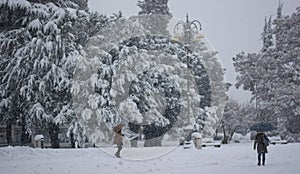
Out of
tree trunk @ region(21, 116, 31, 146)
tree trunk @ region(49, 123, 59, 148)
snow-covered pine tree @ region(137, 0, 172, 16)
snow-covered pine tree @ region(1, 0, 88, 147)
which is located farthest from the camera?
snow-covered pine tree @ region(137, 0, 172, 16)

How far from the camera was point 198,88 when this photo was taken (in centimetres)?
3128

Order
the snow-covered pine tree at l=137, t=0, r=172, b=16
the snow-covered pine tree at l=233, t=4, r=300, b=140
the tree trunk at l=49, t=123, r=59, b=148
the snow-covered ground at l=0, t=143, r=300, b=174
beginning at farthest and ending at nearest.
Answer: the snow-covered pine tree at l=137, t=0, r=172, b=16 → the snow-covered pine tree at l=233, t=4, r=300, b=140 → the tree trunk at l=49, t=123, r=59, b=148 → the snow-covered ground at l=0, t=143, r=300, b=174

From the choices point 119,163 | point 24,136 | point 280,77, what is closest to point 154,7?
point 280,77

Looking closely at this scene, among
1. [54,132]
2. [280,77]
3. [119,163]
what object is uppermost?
[280,77]

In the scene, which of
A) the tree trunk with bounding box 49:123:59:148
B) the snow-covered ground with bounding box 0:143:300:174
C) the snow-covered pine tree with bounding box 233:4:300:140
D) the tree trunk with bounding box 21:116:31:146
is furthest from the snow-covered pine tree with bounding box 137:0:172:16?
the snow-covered ground with bounding box 0:143:300:174

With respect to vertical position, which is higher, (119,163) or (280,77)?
(280,77)

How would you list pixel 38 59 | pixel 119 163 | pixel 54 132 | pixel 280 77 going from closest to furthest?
1. pixel 119 163
2. pixel 38 59
3. pixel 54 132
4. pixel 280 77

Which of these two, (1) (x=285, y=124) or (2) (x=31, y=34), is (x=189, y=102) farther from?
(2) (x=31, y=34)

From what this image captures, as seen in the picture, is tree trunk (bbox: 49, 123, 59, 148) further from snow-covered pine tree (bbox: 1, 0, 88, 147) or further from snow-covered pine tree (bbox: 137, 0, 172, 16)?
snow-covered pine tree (bbox: 137, 0, 172, 16)

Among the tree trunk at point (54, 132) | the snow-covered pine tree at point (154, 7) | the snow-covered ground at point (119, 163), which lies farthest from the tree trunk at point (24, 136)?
the snow-covered pine tree at point (154, 7)

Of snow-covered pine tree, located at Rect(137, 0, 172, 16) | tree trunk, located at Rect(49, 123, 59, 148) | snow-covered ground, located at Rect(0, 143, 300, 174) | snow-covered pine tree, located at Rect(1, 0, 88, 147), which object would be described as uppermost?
snow-covered pine tree, located at Rect(137, 0, 172, 16)

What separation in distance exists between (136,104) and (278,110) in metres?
13.0

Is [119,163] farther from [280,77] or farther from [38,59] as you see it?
[280,77]

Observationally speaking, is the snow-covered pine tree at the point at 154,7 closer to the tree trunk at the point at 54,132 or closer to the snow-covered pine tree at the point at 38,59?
the snow-covered pine tree at the point at 38,59
